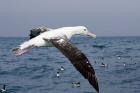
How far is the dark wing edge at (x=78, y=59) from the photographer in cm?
718

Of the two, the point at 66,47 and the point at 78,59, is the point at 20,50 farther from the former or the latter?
the point at 78,59

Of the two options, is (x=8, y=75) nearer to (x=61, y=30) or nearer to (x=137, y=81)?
(x=137, y=81)

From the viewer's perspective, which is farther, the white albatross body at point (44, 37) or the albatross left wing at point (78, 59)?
the white albatross body at point (44, 37)

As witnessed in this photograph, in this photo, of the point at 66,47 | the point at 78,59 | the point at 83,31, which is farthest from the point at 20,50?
the point at 83,31

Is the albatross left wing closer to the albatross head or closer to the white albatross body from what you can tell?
the white albatross body

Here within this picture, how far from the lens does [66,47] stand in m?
7.75

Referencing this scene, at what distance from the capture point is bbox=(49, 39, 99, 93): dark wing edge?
23.5 ft

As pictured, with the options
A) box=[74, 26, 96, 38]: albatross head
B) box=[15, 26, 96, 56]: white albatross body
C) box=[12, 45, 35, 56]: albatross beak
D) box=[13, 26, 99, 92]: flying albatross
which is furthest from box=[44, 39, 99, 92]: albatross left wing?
box=[74, 26, 96, 38]: albatross head

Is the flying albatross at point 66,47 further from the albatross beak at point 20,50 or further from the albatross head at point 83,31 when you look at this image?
the albatross head at point 83,31

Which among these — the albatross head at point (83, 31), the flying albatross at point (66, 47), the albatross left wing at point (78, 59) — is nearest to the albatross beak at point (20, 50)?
the flying albatross at point (66, 47)

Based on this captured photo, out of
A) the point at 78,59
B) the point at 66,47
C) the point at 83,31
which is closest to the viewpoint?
the point at 78,59

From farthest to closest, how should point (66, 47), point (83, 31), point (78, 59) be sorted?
point (83, 31), point (66, 47), point (78, 59)

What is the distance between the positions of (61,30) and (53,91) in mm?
11764

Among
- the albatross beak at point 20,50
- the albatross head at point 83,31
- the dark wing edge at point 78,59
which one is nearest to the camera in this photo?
the dark wing edge at point 78,59
